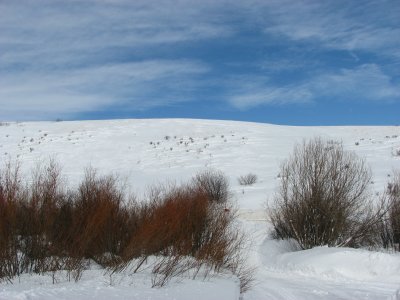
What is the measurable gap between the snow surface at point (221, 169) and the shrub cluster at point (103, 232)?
41 centimetres

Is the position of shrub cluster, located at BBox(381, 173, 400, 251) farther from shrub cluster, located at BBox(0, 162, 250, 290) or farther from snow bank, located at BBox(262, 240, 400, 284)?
shrub cluster, located at BBox(0, 162, 250, 290)

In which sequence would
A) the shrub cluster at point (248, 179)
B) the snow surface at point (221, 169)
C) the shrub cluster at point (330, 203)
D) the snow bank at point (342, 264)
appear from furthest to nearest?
1. the shrub cluster at point (248, 179)
2. the shrub cluster at point (330, 203)
3. the snow bank at point (342, 264)
4. the snow surface at point (221, 169)

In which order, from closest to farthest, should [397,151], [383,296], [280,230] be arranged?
1. [383,296]
2. [280,230]
3. [397,151]

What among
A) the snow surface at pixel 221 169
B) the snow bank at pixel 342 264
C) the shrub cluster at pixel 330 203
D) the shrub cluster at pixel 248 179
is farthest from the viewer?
the shrub cluster at pixel 248 179

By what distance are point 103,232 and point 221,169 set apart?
806 inches

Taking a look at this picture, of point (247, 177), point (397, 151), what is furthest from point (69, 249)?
point (397, 151)

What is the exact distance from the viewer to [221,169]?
98.4ft

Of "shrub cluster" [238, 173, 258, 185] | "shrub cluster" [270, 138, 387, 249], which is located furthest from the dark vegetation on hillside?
"shrub cluster" [238, 173, 258, 185]

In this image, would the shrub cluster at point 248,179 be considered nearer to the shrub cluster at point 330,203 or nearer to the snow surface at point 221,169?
the snow surface at point 221,169

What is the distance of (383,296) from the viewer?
1127 centimetres

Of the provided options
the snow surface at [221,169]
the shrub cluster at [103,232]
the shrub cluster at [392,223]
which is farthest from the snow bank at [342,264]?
the shrub cluster at [103,232]

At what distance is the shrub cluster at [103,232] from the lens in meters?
8.15

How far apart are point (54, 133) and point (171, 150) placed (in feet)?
43.4

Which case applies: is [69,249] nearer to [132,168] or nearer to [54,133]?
[132,168]
